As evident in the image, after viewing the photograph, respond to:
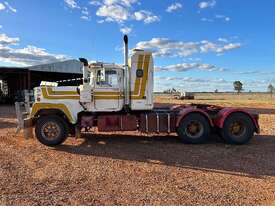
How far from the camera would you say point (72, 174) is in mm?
8172

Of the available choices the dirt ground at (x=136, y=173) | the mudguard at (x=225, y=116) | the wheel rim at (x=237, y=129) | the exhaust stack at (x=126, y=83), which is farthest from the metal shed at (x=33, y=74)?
the wheel rim at (x=237, y=129)

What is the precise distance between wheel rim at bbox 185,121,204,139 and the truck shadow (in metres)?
0.44

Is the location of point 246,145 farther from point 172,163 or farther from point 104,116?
point 104,116

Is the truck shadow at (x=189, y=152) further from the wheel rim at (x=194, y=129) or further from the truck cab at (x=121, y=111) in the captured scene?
the truck cab at (x=121, y=111)

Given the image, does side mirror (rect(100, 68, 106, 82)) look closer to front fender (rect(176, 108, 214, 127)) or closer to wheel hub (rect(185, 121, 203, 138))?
front fender (rect(176, 108, 214, 127))

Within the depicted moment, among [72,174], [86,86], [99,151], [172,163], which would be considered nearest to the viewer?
[72,174]

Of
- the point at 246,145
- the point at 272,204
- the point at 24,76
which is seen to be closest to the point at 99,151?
the point at 246,145

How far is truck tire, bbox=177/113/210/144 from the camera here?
1220 cm

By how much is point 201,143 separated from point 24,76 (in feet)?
104

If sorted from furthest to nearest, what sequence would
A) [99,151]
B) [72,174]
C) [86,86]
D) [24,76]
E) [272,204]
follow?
[24,76] < [86,86] < [99,151] < [72,174] < [272,204]

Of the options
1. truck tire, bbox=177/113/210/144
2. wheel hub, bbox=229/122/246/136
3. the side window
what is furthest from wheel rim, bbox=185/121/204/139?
the side window

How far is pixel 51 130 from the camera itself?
38.8ft

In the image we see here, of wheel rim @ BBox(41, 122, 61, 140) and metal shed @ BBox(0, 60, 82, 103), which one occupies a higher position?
metal shed @ BBox(0, 60, 82, 103)

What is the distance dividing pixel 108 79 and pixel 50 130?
266cm
